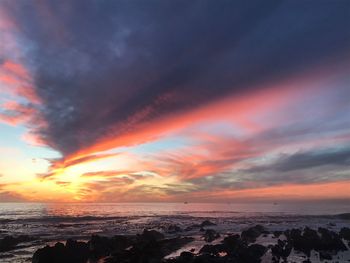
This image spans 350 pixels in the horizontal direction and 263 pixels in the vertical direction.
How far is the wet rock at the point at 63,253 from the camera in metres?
34.5

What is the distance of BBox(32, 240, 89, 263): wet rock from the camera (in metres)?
34.5

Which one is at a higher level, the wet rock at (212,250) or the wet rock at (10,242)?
the wet rock at (10,242)

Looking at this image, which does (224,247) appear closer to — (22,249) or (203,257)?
(203,257)

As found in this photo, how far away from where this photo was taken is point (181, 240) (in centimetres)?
5400

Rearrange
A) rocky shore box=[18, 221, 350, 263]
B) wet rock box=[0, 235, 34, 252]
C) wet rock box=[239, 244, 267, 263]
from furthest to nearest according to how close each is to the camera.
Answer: wet rock box=[0, 235, 34, 252] < wet rock box=[239, 244, 267, 263] < rocky shore box=[18, 221, 350, 263]

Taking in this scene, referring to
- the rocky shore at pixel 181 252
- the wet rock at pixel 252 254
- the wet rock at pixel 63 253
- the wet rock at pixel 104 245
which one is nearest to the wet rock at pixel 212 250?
the rocky shore at pixel 181 252

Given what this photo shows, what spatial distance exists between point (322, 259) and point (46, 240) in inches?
1570

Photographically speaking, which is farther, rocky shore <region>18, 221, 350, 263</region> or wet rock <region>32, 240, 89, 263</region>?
wet rock <region>32, 240, 89, 263</region>

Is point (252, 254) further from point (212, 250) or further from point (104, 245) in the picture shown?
point (104, 245)

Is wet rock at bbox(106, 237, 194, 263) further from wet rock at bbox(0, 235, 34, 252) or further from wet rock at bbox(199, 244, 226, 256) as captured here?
wet rock at bbox(0, 235, 34, 252)

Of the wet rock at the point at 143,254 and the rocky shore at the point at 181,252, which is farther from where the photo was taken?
the rocky shore at the point at 181,252

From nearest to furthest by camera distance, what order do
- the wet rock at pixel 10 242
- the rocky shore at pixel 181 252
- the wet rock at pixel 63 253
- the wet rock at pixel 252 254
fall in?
1. the rocky shore at pixel 181 252
2. the wet rock at pixel 63 253
3. the wet rock at pixel 252 254
4. the wet rock at pixel 10 242

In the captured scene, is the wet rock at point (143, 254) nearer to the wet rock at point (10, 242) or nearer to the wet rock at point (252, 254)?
the wet rock at point (252, 254)

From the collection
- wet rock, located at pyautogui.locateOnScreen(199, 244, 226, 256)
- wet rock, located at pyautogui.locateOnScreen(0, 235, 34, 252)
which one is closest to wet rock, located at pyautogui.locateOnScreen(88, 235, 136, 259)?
wet rock, located at pyautogui.locateOnScreen(199, 244, 226, 256)
